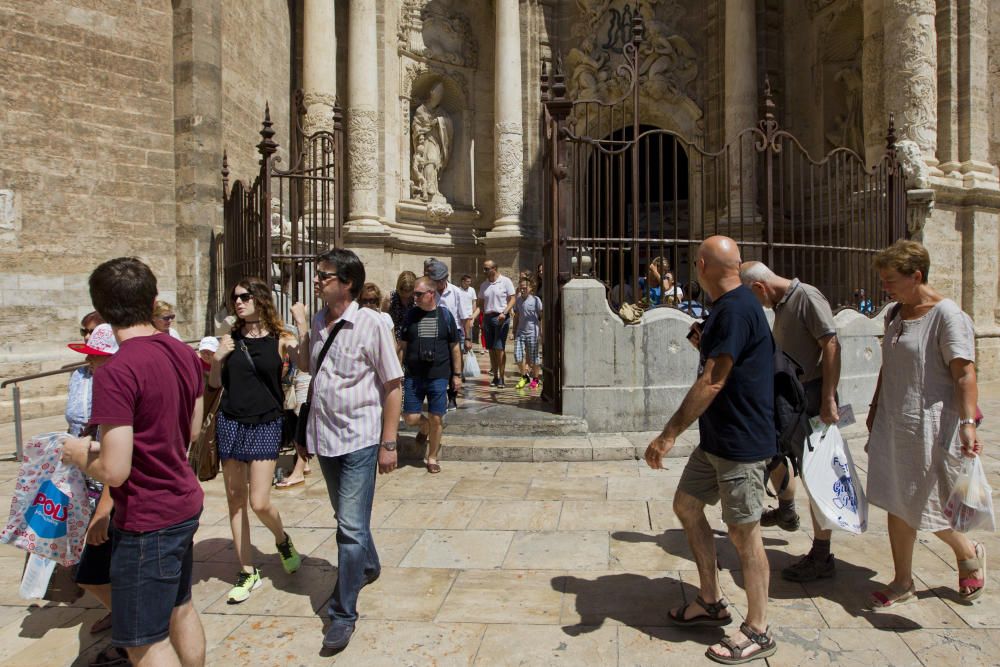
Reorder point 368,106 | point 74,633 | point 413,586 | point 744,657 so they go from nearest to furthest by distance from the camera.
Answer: point 744,657 < point 74,633 < point 413,586 < point 368,106

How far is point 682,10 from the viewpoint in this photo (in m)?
15.8

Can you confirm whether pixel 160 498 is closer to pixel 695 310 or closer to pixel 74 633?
pixel 74 633

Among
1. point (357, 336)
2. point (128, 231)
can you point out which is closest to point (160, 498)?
point (357, 336)

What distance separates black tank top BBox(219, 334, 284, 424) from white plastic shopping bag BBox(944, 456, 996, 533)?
3.31 meters

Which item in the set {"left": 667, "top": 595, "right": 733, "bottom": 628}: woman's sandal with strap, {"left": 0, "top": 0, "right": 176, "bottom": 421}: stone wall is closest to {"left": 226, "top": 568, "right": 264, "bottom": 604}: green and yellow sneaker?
{"left": 667, "top": 595, "right": 733, "bottom": 628}: woman's sandal with strap

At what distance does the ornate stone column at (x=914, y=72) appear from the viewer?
11.1m

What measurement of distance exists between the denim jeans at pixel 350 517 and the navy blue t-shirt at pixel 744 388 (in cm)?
160

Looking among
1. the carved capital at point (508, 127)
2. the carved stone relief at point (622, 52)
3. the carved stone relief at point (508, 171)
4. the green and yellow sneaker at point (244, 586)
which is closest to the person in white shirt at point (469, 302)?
the carved stone relief at point (508, 171)

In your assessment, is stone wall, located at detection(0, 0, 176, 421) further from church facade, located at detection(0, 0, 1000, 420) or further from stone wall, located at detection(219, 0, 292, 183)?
stone wall, located at detection(219, 0, 292, 183)

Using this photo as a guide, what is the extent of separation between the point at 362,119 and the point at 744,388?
12.4 meters

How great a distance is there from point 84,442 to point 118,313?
43 centimetres

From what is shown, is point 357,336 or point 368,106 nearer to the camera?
point 357,336

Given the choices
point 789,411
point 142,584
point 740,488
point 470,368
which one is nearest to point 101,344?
point 142,584

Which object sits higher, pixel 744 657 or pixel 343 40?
pixel 343 40
